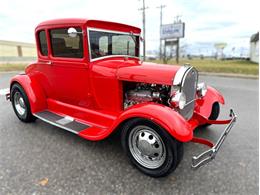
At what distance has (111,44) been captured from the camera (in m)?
3.41

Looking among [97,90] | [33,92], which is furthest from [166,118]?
[33,92]

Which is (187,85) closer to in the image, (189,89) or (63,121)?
(189,89)

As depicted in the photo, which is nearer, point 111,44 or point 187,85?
point 187,85

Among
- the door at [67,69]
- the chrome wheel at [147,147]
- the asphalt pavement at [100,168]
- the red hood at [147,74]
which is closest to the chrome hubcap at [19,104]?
the asphalt pavement at [100,168]

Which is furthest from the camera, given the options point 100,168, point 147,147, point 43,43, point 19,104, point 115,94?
point 19,104

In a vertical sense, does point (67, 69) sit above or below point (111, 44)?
below

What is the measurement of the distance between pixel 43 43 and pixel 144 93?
232 cm

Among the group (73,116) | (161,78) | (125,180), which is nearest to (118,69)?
(161,78)

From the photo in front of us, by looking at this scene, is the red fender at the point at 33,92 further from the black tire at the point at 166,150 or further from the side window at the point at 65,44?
the black tire at the point at 166,150

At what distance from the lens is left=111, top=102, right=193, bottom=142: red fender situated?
2.19 metres

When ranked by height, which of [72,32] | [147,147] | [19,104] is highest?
[72,32]

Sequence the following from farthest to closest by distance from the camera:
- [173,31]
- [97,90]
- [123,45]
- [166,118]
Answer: [173,31] < [123,45] < [97,90] < [166,118]

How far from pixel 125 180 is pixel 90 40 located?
2136 millimetres

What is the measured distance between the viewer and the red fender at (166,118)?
7.18ft
